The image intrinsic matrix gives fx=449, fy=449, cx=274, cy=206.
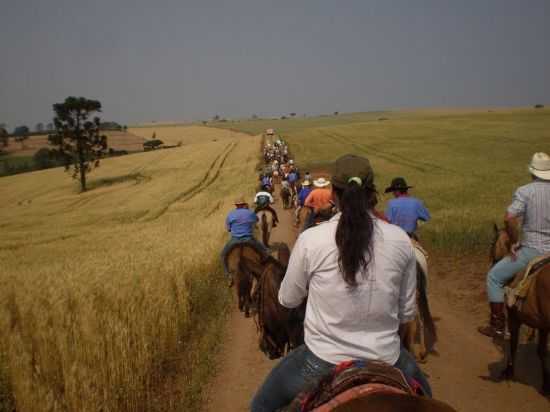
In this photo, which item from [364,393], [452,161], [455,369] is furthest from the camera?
[452,161]

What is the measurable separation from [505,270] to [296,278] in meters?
4.04

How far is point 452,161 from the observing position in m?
35.5

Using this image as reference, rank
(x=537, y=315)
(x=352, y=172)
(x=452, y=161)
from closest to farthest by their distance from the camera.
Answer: (x=352, y=172)
(x=537, y=315)
(x=452, y=161)

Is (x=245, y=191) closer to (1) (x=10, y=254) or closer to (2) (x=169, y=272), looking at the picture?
(1) (x=10, y=254)

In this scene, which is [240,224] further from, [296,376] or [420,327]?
[296,376]

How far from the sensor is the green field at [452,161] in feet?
45.1

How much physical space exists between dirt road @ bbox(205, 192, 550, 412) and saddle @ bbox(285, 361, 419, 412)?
11.9 ft

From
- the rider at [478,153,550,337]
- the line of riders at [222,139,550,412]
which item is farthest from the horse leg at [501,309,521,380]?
the line of riders at [222,139,550,412]

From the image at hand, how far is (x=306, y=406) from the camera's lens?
7.63 ft

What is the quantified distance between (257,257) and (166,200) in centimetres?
2337

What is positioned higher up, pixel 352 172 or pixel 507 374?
pixel 352 172

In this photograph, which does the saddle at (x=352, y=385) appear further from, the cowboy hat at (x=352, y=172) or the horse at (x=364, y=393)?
the cowboy hat at (x=352, y=172)

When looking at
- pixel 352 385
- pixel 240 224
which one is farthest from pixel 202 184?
pixel 352 385

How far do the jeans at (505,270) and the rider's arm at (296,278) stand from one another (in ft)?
12.6
